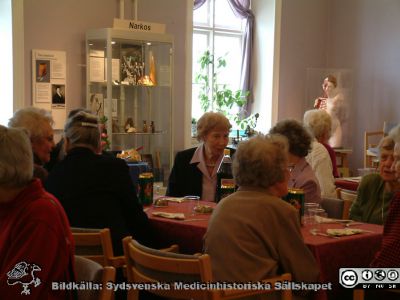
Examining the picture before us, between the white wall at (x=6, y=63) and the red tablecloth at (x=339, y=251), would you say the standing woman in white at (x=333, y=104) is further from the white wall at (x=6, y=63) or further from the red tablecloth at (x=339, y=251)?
the red tablecloth at (x=339, y=251)

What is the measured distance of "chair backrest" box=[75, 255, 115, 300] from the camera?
1.87 meters

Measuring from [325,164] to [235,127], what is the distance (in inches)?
157

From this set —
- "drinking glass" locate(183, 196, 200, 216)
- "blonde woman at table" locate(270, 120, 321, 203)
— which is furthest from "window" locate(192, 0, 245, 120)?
"drinking glass" locate(183, 196, 200, 216)

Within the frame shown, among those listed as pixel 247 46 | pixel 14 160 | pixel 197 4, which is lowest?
pixel 14 160

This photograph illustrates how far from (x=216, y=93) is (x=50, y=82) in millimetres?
2733

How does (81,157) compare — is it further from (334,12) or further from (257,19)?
(334,12)

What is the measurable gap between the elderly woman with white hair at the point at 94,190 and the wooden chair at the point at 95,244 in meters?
0.15

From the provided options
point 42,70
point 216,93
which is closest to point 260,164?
point 42,70

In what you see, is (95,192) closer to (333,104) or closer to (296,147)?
(296,147)

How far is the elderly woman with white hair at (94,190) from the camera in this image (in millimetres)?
2797

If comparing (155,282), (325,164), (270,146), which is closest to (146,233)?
(155,282)

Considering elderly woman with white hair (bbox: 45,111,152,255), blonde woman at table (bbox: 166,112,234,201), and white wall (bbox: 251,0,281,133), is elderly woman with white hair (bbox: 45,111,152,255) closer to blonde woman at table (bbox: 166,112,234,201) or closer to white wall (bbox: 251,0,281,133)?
blonde woman at table (bbox: 166,112,234,201)

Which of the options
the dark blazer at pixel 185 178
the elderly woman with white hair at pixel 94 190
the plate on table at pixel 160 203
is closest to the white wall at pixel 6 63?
the dark blazer at pixel 185 178

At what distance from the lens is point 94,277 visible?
6.26ft
